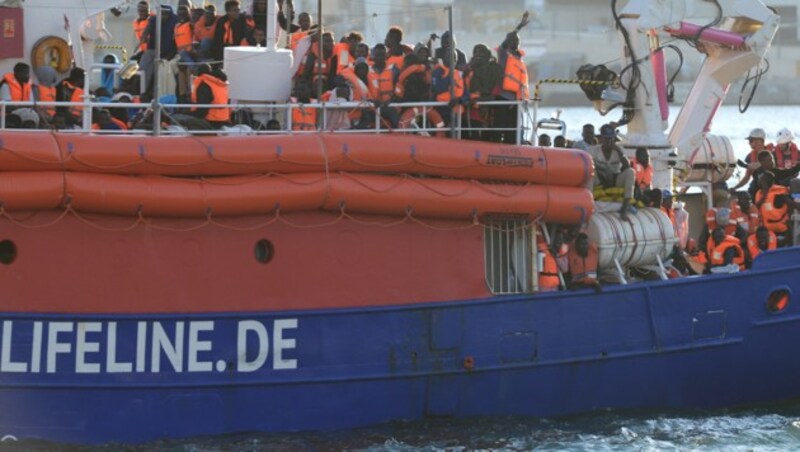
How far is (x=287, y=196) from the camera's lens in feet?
42.2

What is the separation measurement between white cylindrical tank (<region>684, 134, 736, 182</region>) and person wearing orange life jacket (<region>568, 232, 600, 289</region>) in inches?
147

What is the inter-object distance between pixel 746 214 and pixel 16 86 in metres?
7.50

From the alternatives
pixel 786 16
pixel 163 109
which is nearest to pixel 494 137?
pixel 163 109

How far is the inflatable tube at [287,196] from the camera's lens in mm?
12367

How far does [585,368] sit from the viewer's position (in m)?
14.1

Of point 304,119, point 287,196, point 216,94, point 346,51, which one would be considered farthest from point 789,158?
point 287,196

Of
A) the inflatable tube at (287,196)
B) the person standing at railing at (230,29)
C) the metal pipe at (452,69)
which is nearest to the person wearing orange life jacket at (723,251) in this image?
the inflatable tube at (287,196)

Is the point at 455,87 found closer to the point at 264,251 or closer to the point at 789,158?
the point at 264,251

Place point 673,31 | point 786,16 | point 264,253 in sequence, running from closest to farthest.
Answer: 1. point 264,253
2. point 673,31
3. point 786,16

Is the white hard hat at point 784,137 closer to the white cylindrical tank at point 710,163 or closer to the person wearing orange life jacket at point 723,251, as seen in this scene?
the white cylindrical tank at point 710,163

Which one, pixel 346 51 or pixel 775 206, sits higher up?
pixel 346 51

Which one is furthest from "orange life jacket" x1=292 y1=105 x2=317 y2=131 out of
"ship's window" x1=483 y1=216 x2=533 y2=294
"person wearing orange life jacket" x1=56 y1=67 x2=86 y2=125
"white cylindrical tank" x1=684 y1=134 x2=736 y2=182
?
"white cylindrical tank" x1=684 y1=134 x2=736 y2=182

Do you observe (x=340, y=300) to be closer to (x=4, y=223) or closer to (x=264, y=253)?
(x=264, y=253)

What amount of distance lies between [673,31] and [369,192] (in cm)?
528
